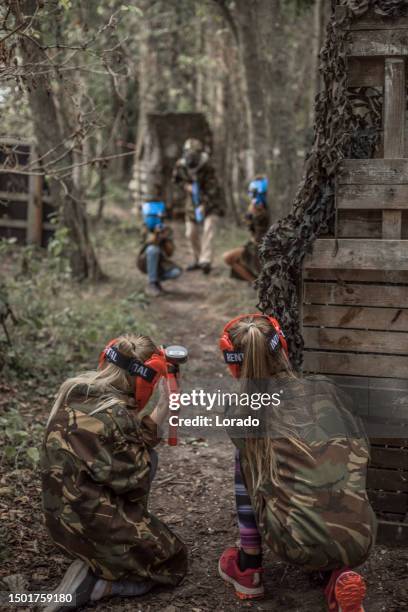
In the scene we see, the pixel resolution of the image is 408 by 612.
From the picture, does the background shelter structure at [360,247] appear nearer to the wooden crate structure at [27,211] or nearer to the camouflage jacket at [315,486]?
the camouflage jacket at [315,486]

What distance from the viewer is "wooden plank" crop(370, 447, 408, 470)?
14.3 ft

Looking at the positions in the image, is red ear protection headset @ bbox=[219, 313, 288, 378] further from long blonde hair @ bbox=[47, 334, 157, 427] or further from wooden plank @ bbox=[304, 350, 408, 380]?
wooden plank @ bbox=[304, 350, 408, 380]

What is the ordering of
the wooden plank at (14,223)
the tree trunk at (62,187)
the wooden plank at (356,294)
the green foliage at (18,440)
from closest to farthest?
the wooden plank at (356,294)
the green foliage at (18,440)
the tree trunk at (62,187)
the wooden plank at (14,223)

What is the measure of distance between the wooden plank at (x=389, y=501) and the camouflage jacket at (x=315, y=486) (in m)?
0.87

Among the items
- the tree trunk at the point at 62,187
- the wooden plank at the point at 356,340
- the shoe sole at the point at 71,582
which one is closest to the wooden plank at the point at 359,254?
the wooden plank at the point at 356,340

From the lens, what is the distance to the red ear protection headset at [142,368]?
12.1 ft

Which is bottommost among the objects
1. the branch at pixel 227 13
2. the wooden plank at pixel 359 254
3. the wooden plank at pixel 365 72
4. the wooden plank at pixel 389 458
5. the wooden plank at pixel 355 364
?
the wooden plank at pixel 389 458

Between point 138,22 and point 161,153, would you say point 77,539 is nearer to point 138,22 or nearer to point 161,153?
point 161,153

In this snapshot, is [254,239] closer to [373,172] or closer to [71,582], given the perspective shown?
[373,172]

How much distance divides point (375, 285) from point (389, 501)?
1.25 metres

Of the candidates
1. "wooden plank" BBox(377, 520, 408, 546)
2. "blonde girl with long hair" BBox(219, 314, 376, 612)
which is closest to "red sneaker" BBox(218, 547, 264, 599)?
"blonde girl with long hair" BBox(219, 314, 376, 612)

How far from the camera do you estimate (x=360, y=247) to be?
13.5 feet

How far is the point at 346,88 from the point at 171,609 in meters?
2.83

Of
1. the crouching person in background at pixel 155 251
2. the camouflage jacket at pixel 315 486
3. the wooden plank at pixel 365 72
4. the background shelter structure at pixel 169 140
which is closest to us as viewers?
the camouflage jacket at pixel 315 486
